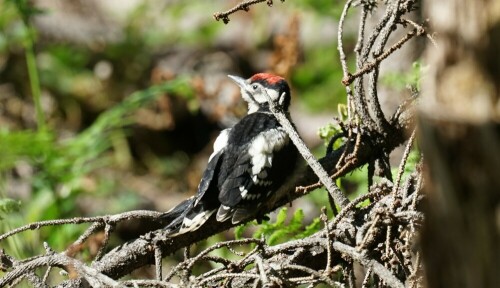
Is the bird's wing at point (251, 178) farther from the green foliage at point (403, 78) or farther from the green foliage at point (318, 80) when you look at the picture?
the green foliage at point (318, 80)

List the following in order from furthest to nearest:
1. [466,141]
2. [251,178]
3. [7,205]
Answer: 1. [251,178]
2. [7,205]
3. [466,141]

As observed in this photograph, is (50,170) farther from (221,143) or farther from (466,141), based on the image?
(466,141)

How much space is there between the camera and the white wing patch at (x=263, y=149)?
14.2 feet

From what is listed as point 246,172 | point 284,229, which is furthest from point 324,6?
point 284,229

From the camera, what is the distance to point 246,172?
4309 millimetres

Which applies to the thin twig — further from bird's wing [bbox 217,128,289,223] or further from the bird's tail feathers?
bird's wing [bbox 217,128,289,223]

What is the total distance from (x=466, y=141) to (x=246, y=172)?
2610 millimetres

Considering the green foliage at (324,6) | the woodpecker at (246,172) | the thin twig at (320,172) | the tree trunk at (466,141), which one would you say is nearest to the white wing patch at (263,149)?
Result: the woodpecker at (246,172)

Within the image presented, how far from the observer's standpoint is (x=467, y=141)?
5.71ft

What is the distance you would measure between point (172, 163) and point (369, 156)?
22.0 feet

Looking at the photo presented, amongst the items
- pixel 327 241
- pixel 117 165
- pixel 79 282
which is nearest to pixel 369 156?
pixel 327 241

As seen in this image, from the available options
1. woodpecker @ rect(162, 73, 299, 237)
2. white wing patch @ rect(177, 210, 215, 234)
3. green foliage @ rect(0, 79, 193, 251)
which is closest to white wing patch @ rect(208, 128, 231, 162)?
woodpecker @ rect(162, 73, 299, 237)

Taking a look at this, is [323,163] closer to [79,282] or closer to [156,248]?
[156,248]

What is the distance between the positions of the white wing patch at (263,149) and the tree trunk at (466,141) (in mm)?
2529
